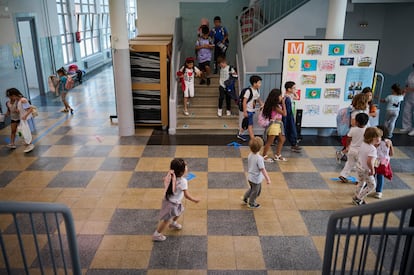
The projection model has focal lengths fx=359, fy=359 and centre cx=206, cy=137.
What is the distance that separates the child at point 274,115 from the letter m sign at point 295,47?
153 cm

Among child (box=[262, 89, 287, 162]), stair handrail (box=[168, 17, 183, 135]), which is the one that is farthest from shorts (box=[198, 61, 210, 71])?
child (box=[262, 89, 287, 162])

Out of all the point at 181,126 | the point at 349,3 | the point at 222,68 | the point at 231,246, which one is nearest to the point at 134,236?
the point at 231,246

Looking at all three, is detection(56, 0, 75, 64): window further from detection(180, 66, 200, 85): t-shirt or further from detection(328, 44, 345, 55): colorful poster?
detection(328, 44, 345, 55): colorful poster

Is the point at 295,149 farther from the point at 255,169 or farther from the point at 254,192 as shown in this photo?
the point at 255,169

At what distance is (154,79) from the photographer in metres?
9.27

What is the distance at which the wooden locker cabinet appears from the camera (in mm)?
9047

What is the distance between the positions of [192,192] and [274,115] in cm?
235

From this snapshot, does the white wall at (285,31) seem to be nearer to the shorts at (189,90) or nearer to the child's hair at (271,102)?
the shorts at (189,90)

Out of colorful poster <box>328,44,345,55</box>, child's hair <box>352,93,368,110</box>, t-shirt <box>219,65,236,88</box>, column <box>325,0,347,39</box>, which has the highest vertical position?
column <box>325,0,347,39</box>

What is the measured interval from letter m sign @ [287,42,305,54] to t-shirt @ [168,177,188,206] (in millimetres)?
4927

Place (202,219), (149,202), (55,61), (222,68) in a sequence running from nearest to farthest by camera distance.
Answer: (202,219), (149,202), (222,68), (55,61)

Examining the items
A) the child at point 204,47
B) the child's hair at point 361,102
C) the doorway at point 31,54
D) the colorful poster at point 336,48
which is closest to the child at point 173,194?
the child's hair at point 361,102

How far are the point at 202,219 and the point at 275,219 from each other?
1.12 m

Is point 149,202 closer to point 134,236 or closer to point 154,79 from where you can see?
point 134,236
